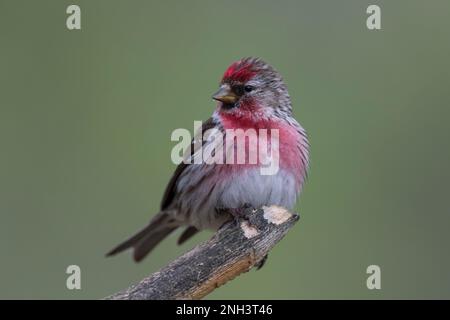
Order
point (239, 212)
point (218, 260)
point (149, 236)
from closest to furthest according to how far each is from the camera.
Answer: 1. point (218, 260)
2. point (239, 212)
3. point (149, 236)

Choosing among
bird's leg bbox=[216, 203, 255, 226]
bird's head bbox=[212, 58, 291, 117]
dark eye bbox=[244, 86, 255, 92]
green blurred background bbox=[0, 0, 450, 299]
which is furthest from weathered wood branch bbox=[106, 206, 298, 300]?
green blurred background bbox=[0, 0, 450, 299]

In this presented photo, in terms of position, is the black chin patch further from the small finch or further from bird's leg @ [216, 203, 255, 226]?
bird's leg @ [216, 203, 255, 226]

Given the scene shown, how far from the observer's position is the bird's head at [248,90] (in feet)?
23.8

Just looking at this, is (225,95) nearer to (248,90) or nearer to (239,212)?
(248,90)

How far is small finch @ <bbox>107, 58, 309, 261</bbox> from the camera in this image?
700 cm

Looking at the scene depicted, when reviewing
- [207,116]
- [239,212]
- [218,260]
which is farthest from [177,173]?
[218,260]

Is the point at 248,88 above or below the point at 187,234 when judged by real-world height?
above

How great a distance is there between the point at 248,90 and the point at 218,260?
83.2 inches

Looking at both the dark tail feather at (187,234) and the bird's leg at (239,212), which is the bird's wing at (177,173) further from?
the bird's leg at (239,212)

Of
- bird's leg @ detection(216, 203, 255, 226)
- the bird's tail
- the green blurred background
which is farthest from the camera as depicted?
the green blurred background

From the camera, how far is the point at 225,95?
7.23 meters

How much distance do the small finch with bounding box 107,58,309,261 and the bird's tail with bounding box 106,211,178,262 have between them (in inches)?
23.8
